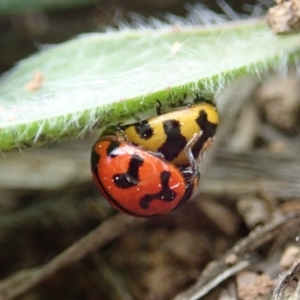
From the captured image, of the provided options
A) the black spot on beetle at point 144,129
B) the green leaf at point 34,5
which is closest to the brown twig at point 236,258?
the black spot on beetle at point 144,129

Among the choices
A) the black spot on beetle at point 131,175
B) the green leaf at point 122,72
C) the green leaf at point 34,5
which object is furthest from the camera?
the green leaf at point 34,5

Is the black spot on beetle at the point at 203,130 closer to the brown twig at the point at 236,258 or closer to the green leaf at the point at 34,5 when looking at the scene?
the brown twig at the point at 236,258

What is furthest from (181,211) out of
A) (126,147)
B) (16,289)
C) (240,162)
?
(16,289)

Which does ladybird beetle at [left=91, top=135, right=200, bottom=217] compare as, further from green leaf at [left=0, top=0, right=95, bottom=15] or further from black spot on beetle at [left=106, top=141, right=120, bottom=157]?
green leaf at [left=0, top=0, right=95, bottom=15]

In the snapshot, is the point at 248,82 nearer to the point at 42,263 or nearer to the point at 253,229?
the point at 253,229

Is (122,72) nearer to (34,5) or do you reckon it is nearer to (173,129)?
(173,129)

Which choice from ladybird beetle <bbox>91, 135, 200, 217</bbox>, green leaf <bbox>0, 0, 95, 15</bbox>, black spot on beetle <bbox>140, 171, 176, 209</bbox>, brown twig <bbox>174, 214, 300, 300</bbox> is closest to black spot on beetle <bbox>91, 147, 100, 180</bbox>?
ladybird beetle <bbox>91, 135, 200, 217</bbox>
